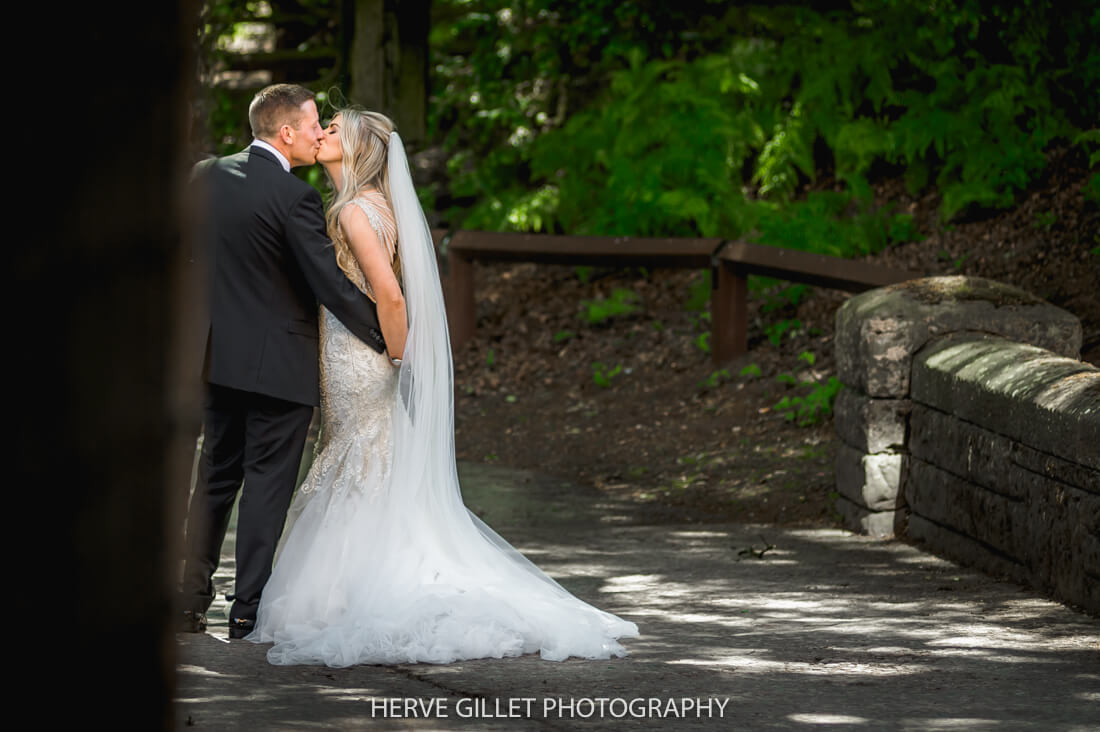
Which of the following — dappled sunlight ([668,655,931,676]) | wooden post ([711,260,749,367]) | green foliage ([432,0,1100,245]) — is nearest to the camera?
dappled sunlight ([668,655,931,676])

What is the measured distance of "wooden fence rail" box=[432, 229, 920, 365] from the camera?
10.0 metres

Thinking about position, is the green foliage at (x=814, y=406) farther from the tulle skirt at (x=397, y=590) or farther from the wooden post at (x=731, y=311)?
the tulle skirt at (x=397, y=590)

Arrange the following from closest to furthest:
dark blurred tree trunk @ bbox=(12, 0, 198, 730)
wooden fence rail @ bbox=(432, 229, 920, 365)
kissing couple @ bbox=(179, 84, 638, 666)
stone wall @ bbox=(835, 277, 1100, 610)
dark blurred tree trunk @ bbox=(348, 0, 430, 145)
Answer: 1. dark blurred tree trunk @ bbox=(12, 0, 198, 730)
2. kissing couple @ bbox=(179, 84, 638, 666)
3. stone wall @ bbox=(835, 277, 1100, 610)
4. wooden fence rail @ bbox=(432, 229, 920, 365)
5. dark blurred tree trunk @ bbox=(348, 0, 430, 145)

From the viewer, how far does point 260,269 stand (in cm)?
534

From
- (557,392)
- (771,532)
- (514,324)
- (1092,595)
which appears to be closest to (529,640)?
(1092,595)

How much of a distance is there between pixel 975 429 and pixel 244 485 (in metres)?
3.46

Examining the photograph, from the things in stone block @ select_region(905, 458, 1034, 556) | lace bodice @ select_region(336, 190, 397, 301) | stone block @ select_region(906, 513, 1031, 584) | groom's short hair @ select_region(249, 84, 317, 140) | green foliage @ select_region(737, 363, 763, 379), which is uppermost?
groom's short hair @ select_region(249, 84, 317, 140)

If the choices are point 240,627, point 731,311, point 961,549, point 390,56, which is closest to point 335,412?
point 240,627

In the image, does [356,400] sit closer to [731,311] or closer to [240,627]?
[240,627]

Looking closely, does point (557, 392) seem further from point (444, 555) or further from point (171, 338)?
point (171, 338)

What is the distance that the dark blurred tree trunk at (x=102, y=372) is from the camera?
1.47 m

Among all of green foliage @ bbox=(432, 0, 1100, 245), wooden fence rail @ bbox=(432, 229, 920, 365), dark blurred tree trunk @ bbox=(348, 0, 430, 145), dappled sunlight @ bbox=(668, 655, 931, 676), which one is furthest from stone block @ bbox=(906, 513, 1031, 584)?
dark blurred tree trunk @ bbox=(348, 0, 430, 145)

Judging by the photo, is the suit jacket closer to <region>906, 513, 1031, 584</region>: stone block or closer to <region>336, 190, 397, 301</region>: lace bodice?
<region>336, 190, 397, 301</region>: lace bodice

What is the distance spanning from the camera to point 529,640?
197 inches
